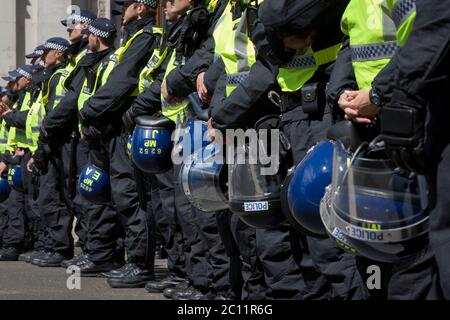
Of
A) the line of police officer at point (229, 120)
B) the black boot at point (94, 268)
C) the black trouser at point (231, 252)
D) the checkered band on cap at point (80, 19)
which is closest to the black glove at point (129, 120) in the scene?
the line of police officer at point (229, 120)

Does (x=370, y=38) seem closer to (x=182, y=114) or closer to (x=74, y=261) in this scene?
(x=182, y=114)

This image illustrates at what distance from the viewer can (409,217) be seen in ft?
13.7

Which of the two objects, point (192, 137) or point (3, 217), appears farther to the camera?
point (3, 217)

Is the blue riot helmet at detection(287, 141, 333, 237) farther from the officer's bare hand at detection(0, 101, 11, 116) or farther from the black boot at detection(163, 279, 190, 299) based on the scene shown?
the officer's bare hand at detection(0, 101, 11, 116)

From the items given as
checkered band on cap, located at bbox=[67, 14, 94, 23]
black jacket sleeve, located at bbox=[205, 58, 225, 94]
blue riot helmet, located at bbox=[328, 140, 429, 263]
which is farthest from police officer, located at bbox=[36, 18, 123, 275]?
blue riot helmet, located at bbox=[328, 140, 429, 263]

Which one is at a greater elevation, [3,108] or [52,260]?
[3,108]

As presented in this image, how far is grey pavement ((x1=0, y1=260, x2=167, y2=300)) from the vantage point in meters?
8.70

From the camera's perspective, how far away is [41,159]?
1197 cm

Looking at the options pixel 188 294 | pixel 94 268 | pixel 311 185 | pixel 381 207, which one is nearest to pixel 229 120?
pixel 311 185

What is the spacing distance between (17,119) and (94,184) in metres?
4.01

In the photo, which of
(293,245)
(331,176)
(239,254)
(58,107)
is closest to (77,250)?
(58,107)

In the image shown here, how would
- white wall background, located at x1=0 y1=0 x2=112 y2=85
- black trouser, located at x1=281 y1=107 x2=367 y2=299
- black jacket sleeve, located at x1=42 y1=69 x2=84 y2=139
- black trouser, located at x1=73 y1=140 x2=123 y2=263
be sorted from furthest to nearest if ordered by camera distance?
white wall background, located at x1=0 y1=0 x2=112 y2=85
black jacket sleeve, located at x1=42 y1=69 x2=84 y2=139
black trouser, located at x1=73 y1=140 x2=123 y2=263
black trouser, located at x1=281 y1=107 x2=367 y2=299

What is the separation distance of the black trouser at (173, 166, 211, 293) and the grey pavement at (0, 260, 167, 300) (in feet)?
1.79

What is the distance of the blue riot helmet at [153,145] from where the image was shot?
8.45 m
